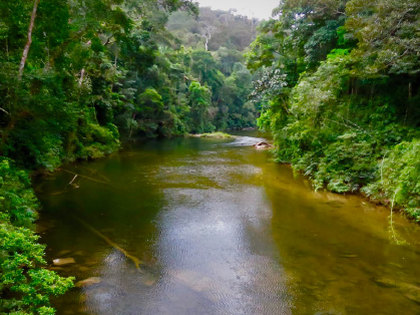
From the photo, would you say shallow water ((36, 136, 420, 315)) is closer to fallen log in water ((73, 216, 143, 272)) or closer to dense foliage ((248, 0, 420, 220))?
fallen log in water ((73, 216, 143, 272))

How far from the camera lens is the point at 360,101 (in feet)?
34.8

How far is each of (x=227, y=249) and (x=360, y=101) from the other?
8.31 metres

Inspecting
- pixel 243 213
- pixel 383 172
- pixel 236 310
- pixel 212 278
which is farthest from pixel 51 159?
pixel 383 172

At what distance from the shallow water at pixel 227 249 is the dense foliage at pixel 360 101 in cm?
90

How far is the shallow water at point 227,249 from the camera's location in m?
3.79

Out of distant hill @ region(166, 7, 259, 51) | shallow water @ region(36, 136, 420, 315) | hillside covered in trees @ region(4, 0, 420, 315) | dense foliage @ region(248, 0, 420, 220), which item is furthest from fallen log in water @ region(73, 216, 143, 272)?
distant hill @ region(166, 7, 259, 51)

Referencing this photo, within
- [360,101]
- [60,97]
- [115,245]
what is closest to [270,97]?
[360,101]

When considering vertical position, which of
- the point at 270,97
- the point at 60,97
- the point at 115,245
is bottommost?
the point at 115,245

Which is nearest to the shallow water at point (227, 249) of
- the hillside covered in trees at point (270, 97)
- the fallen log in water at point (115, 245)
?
the fallen log in water at point (115, 245)

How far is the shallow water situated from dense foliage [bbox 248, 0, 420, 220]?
0.90m

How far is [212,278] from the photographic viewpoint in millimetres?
4387

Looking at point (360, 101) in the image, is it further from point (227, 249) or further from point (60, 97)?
point (60, 97)

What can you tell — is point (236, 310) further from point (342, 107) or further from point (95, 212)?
point (342, 107)

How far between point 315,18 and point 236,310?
13.9m
